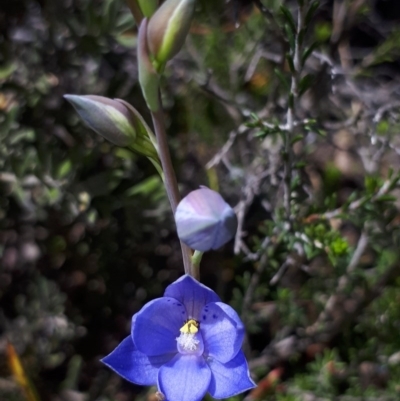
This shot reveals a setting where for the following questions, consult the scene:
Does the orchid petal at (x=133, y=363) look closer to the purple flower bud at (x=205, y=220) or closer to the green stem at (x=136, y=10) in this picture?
the purple flower bud at (x=205, y=220)

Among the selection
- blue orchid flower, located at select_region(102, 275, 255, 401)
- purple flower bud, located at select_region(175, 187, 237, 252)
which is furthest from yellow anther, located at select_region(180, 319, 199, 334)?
purple flower bud, located at select_region(175, 187, 237, 252)

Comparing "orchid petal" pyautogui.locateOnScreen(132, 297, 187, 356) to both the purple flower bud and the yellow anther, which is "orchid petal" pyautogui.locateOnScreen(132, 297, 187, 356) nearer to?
the yellow anther

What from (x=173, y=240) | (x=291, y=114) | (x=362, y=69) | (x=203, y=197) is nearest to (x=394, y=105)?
(x=291, y=114)

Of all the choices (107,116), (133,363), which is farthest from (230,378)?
(107,116)

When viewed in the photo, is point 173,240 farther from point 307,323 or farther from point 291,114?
point 291,114

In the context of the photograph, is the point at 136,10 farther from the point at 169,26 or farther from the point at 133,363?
the point at 133,363
